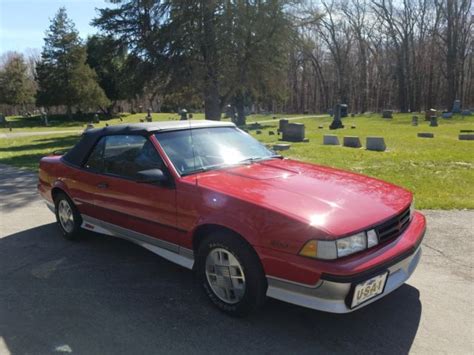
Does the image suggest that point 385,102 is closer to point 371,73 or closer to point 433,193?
point 371,73

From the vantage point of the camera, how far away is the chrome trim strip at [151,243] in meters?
3.66

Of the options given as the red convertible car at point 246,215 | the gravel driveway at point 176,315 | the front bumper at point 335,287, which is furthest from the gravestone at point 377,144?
the front bumper at point 335,287

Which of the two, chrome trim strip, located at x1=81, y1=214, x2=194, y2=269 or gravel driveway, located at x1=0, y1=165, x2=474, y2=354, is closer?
gravel driveway, located at x1=0, y1=165, x2=474, y2=354

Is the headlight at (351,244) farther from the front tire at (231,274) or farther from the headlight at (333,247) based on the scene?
the front tire at (231,274)

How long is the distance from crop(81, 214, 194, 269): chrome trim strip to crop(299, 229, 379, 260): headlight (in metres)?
1.22

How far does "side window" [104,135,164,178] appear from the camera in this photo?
4.03 meters

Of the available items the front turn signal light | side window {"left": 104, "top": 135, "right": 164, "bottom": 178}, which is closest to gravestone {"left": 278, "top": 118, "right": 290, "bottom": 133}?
side window {"left": 104, "top": 135, "right": 164, "bottom": 178}

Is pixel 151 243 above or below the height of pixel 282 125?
below

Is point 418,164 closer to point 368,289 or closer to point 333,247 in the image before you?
point 368,289

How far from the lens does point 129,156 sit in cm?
433

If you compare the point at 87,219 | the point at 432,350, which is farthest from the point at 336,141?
the point at 432,350

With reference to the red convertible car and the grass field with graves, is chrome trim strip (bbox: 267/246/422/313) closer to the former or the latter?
the red convertible car

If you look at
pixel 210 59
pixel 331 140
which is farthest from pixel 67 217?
pixel 210 59

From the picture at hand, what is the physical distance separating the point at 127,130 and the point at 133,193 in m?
0.82
